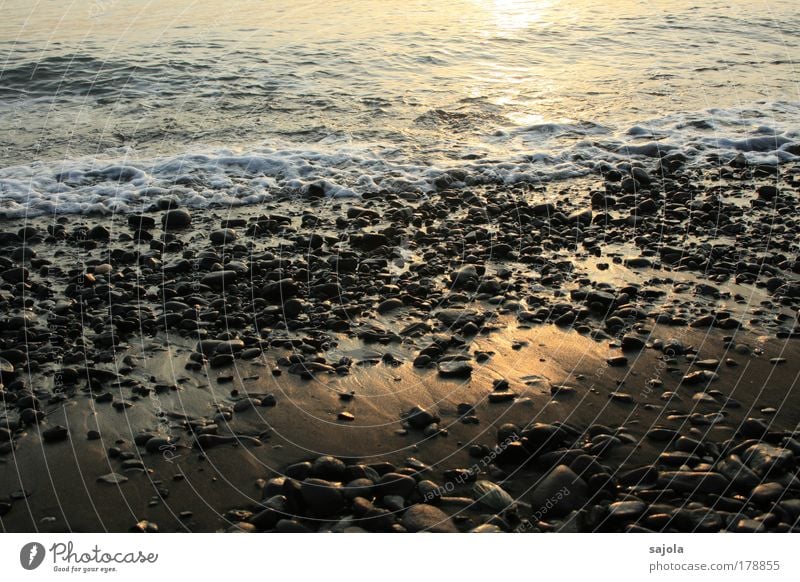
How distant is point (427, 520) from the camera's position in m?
5.62

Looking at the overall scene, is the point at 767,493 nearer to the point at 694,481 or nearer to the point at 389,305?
the point at 694,481

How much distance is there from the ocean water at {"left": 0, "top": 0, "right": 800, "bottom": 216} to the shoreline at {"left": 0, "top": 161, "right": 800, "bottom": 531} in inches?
105

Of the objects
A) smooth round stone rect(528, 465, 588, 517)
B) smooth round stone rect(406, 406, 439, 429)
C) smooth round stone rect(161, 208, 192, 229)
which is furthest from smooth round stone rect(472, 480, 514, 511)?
smooth round stone rect(161, 208, 192, 229)

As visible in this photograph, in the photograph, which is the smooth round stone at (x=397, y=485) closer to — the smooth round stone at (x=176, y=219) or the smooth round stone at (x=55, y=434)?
the smooth round stone at (x=55, y=434)

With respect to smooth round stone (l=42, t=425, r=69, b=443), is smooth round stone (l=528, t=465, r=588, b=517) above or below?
below

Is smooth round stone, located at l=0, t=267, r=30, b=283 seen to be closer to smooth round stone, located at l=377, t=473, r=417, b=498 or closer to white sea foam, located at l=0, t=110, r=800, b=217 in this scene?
white sea foam, located at l=0, t=110, r=800, b=217

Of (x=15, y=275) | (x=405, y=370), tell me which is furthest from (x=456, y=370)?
(x=15, y=275)

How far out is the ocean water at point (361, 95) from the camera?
583 inches

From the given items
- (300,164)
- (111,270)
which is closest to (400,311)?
(111,270)

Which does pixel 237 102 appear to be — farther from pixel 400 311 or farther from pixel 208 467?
pixel 208 467
